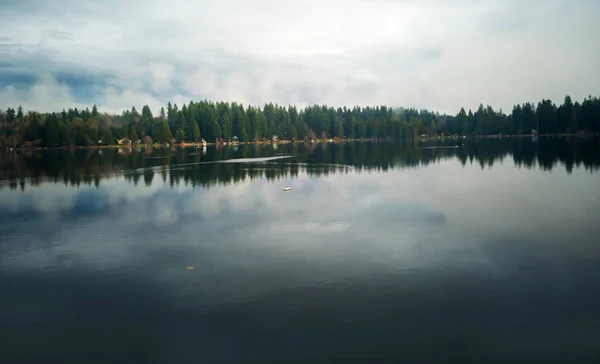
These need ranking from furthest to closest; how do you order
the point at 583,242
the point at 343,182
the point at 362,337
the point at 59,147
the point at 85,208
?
1. the point at 59,147
2. the point at 343,182
3. the point at 85,208
4. the point at 583,242
5. the point at 362,337

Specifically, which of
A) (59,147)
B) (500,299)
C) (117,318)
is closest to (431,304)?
(500,299)

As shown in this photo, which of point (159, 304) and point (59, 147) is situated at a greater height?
point (59, 147)

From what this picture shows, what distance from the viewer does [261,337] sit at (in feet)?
37.7

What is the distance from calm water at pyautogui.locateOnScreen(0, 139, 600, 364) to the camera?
36.3 feet

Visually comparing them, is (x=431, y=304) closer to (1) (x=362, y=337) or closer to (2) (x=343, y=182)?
(1) (x=362, y=337)

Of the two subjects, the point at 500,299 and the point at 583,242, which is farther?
the point at 583,242

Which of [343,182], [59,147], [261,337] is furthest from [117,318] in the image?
[59,147]

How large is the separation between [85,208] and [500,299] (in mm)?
27429

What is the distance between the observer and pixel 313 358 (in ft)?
34.3

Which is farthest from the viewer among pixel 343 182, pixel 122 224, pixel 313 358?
pixel 343 182

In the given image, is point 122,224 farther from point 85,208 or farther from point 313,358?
point 313,358

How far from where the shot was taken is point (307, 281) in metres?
15.2

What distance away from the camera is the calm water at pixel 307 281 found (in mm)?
11070

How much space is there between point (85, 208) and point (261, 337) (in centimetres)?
2419
